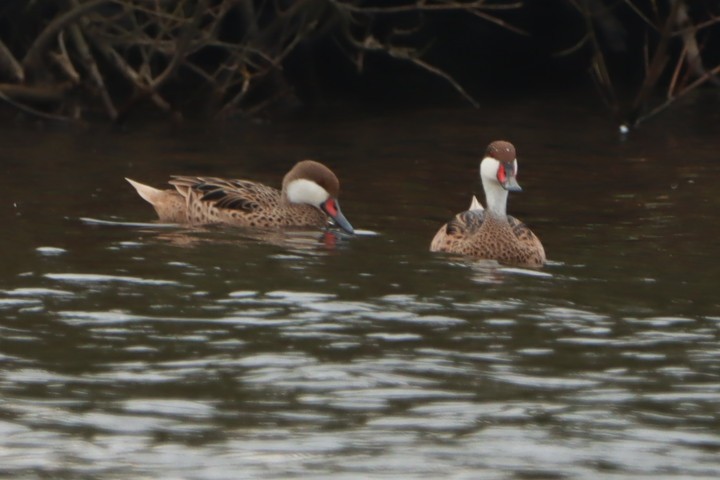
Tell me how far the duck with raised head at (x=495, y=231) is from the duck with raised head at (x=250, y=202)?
1305mm

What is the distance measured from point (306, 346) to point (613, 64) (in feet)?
57.4

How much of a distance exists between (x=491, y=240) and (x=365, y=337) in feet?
9.45

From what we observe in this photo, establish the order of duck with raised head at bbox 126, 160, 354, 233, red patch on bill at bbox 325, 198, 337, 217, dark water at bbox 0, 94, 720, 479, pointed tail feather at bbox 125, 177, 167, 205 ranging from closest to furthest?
1. dark water at bbox 0, 94, 720, 479
2. red patch on bill at bbox 325, 198, 337, 217
3. duck with raised head at bbox 126, 160, 354, 233
4. pointed tail feather at bbox 125, 177, 167, 205

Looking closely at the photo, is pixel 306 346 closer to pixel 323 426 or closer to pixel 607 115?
pixel 323 426

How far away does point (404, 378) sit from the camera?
7504mm

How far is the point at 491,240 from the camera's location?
437 inches

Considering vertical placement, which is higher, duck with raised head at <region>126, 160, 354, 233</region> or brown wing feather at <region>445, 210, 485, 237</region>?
duck with raised head at <region>126, 160, 354, 233</region>

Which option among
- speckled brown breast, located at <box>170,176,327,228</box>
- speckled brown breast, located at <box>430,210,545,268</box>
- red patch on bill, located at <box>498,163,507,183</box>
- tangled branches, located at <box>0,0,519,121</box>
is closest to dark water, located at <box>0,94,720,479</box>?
speckled brown breast, located at <box>430,210,545,268</box>

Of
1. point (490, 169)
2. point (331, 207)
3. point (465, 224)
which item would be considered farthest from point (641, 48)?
point (465, 224)

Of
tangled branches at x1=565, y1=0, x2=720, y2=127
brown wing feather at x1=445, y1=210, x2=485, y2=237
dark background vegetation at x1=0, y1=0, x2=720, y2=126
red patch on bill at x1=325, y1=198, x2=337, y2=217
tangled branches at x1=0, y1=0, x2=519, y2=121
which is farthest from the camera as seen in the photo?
tangled branches at x1=565, y1=0, x2=720, y2=127

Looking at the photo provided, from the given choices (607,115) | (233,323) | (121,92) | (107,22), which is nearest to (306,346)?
(233,323)

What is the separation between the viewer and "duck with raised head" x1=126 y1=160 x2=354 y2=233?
12.6 m

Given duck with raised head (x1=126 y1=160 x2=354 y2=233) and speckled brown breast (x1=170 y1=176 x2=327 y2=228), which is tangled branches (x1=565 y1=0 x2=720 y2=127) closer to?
duck with raised head (x1=126 y1=160 x2=354 y2=233)

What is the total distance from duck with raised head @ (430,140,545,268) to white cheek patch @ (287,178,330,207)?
1332 millimetres
